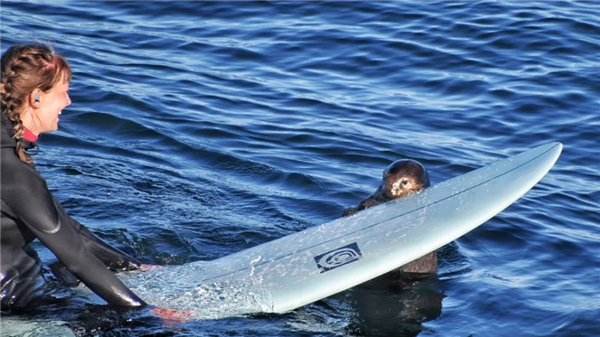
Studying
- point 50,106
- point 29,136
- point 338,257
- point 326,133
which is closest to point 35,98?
point 50,106

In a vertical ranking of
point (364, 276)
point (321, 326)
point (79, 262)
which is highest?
point (79, 262)

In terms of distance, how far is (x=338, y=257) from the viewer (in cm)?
555

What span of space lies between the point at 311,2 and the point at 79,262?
941cm

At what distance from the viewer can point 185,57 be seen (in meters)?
11.4

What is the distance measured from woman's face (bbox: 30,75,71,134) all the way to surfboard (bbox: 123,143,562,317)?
132cm

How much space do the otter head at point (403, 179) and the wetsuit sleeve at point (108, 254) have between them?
5.95 feet

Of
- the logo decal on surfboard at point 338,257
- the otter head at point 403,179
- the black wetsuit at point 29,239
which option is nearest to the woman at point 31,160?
the black wetsuit at point 29,239

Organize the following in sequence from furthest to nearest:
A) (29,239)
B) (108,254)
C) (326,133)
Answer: (326,133) < (108,254) < (29,239)

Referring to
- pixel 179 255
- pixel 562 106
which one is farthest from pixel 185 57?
pixel 179 255

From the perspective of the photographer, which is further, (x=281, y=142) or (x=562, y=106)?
(x=562, y=106)

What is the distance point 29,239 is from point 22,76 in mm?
923

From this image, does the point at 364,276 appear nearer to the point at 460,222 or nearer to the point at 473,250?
the point at 460,222

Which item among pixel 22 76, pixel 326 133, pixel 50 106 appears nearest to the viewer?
pixel 22 76

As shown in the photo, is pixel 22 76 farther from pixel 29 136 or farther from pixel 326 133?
pixel 326 133
